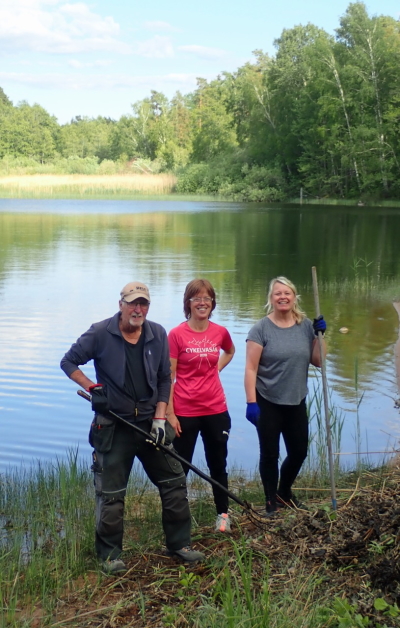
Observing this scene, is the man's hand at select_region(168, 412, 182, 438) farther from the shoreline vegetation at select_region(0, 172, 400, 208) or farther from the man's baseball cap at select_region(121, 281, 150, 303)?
the shoreline vegetation at select_region(0, 172, 400, 208)

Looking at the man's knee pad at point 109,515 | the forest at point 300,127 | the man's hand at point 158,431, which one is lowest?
the man's knee pad at point 109,515

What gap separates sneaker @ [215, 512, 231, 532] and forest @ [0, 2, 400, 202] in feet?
170

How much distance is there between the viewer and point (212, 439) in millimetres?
4895

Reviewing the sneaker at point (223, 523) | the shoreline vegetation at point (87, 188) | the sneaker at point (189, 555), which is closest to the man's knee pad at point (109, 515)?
the sneaker at point (189, 555)

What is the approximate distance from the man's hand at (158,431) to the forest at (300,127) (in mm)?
52115

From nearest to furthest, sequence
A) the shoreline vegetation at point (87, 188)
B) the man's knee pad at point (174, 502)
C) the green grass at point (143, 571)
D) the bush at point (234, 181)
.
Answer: the green grass at point (143, 571) → the man's knee pad at point (174, 502) → the bush at point (234, 181) → the shoreline vegetation at point (87, 188)

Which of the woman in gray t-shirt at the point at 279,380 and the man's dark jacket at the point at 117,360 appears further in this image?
the woman in gray t-shirt at the point at 279,380

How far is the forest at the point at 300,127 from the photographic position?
2191 inches

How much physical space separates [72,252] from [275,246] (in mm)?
6449

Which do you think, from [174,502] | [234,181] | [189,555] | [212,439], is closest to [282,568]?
[189,555]

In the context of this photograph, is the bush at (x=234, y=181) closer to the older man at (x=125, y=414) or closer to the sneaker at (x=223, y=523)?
the sneaker at (x=223, y=523)

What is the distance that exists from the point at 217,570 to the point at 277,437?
3.53 ft

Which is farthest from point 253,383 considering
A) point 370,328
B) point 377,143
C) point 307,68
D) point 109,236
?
point 307,68

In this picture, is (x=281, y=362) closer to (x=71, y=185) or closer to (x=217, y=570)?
(x=217, y=570)
